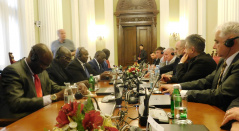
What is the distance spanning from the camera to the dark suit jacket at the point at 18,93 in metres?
2.08

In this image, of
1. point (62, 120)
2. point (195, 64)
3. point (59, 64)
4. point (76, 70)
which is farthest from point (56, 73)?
point (62, 120)

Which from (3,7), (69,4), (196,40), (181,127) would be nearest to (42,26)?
(3,7)

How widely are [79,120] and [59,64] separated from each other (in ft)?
8.75

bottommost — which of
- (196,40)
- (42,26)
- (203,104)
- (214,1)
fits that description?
(203,104)

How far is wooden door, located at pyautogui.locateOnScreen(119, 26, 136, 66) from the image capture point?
11125mm

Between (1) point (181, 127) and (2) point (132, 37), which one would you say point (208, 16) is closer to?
(2) point (132, 37)

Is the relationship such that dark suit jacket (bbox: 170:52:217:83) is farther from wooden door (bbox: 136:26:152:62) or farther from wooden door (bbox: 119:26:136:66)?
wooden door (bbox: 119:26:136:66)

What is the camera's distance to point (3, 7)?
4.62 metres

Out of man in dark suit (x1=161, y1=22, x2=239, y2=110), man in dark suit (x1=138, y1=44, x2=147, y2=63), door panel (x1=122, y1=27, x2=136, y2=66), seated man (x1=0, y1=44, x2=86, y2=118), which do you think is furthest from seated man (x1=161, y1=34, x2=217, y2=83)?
door panel (x1=122, y1=27, x2=136, y2=66)

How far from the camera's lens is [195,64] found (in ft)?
9.86

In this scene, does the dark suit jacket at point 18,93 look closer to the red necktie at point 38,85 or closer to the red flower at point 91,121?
the red necktie at point 38,85

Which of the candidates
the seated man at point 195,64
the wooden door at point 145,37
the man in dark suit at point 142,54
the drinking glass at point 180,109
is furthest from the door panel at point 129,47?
the drinking glass at point 180,109

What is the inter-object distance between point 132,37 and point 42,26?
224 inches

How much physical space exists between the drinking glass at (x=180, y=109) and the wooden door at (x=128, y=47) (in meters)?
9.69
